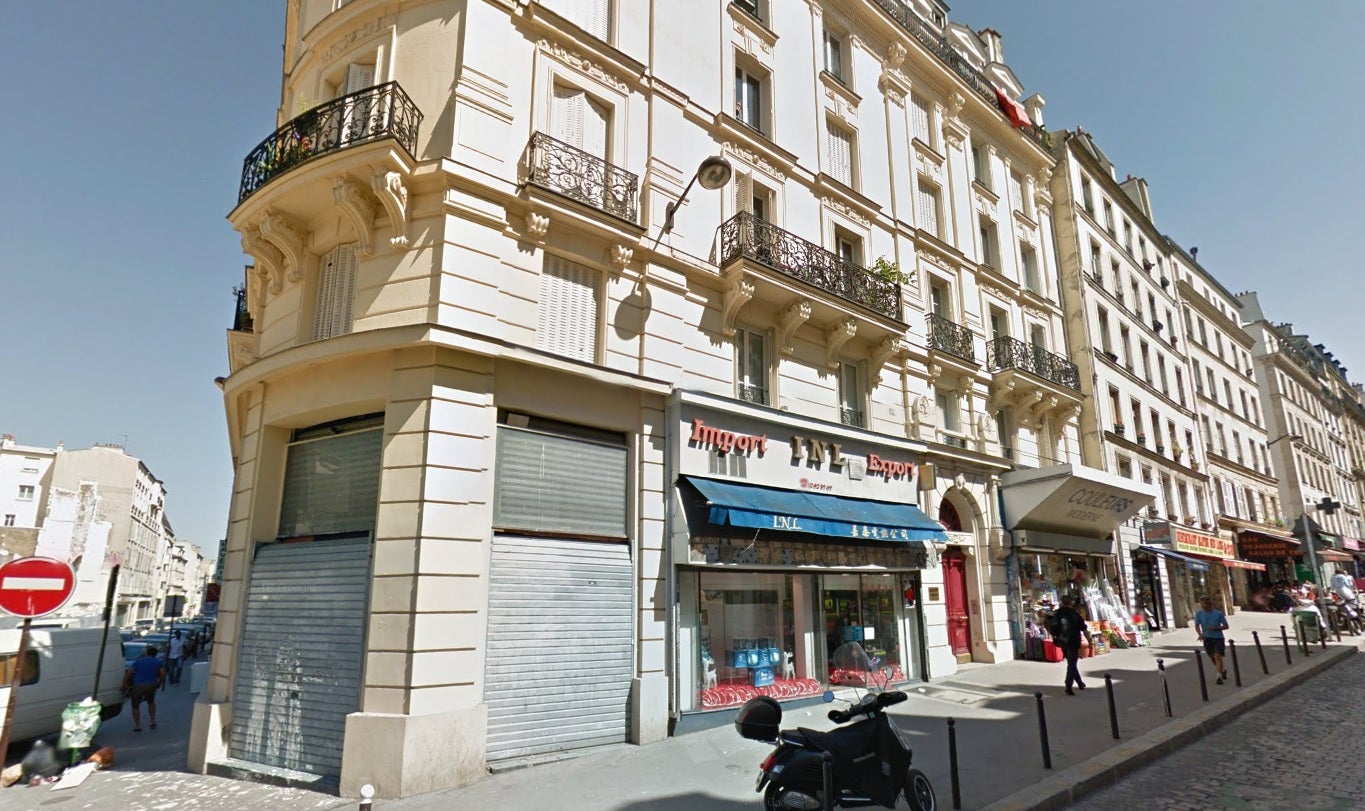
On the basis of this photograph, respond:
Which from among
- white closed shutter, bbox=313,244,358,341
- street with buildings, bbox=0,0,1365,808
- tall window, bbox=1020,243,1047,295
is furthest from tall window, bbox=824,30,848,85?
white closed shutter, bbox=313,244,358,341

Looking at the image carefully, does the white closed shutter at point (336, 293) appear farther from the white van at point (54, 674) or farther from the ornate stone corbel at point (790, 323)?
the ornate stone corbel at point (790, 323)

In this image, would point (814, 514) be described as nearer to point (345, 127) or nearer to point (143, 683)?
point (345, 127)

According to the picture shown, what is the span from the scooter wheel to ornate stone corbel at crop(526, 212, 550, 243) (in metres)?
8.12

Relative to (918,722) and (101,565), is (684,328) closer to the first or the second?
(918,722)

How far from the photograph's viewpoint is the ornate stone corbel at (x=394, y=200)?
29.3ft

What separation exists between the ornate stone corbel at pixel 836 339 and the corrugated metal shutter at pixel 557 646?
21.2ft

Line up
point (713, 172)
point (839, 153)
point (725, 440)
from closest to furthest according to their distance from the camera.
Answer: point (713, 172) < point (725, 440) < point (839, 153)

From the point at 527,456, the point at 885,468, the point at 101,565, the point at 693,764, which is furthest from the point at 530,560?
the point at 101,565

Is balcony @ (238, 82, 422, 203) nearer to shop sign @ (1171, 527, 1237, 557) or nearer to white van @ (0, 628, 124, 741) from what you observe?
white van @ (0, 628, 124, 741)

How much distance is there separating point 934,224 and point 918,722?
516 inches

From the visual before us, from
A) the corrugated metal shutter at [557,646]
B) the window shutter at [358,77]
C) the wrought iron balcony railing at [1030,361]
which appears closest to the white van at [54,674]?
the corrugated metal shutter at [557,646]

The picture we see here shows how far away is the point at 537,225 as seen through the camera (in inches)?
386

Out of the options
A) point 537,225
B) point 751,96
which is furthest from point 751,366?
point 751,96

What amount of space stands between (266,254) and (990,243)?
62.7 feet
